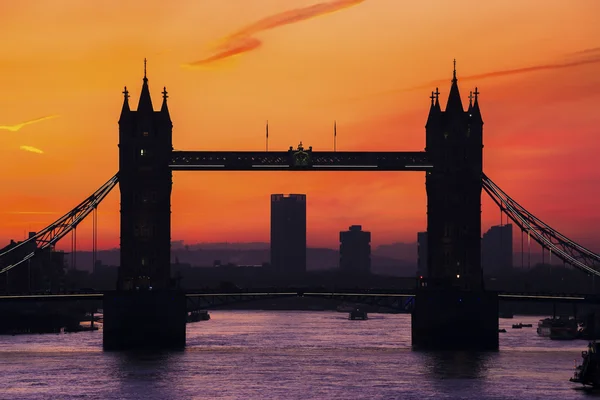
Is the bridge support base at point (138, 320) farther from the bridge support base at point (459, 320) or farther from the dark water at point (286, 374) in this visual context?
the bridge support base at point (459, 320)

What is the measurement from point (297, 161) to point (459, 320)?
95.0 ft

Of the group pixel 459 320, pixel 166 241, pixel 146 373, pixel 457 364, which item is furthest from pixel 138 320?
pixel 457 364

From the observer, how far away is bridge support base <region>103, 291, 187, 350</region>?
191 meters

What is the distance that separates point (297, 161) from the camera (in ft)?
643

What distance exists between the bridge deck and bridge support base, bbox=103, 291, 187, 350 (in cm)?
1747

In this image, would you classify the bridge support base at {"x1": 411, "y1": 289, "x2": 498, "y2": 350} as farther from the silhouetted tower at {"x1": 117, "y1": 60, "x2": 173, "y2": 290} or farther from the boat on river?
the boat on river

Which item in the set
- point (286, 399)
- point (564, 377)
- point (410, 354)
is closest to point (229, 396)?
point (286, 399)

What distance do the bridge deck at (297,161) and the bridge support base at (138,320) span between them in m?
17.5

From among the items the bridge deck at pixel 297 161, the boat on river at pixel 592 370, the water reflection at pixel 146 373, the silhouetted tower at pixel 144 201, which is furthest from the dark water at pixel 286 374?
the bridge deck at pixel 297 161

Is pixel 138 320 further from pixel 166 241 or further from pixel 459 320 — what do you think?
pixel 459 320

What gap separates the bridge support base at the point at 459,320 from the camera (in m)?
194

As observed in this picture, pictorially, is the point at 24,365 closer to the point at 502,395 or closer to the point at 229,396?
the point at 229,396

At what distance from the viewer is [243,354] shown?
190 meters

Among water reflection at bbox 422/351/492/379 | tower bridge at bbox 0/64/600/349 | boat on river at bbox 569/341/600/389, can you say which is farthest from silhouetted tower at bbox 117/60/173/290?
boat on river at bbox 569/341/600/389
